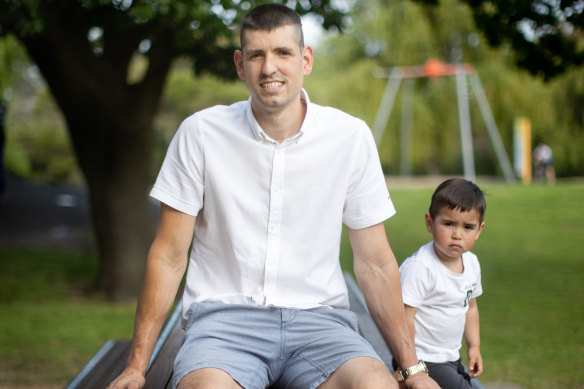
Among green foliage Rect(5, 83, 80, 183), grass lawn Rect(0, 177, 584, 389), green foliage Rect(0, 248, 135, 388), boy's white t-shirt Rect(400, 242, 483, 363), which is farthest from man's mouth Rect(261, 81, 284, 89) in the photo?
green foliage Rect(5, 83, 80, 183)

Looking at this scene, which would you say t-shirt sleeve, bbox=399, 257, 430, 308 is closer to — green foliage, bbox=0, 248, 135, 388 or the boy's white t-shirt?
the boy's white t-shirt

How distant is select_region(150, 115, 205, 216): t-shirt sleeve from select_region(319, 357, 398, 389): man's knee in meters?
0.69

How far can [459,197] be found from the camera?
241 cm

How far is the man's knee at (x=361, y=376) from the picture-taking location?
2.03 meters

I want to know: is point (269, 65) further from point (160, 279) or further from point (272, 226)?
point (160, 279)

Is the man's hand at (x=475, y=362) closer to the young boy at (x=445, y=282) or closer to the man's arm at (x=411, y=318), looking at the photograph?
the young boy at (x=445, y=282)

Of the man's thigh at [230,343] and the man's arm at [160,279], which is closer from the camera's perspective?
the man's thigh at [230,343]

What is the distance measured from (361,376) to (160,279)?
717mm

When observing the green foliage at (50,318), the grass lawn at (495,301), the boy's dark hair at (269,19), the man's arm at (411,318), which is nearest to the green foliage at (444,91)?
the grass lawn at (495,301)

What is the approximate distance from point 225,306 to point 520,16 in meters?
4.35

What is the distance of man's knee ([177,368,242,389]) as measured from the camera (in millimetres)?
2016

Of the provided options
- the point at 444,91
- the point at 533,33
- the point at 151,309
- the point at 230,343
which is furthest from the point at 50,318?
the point at 444,91

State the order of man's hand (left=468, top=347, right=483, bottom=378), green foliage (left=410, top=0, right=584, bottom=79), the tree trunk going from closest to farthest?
man's hand (left=468, top=347, right=483, bottom=378)
green foliage (left=410, top=0, right=584, bottom=79)
the tree trunk

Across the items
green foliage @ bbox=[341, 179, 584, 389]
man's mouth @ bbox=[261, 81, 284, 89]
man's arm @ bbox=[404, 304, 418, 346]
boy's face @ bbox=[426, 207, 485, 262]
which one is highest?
man's mouth @ bbox=[261, 81, 284, 89]
